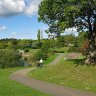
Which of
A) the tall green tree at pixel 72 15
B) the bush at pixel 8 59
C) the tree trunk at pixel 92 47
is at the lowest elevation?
the bush at pixel 8 59

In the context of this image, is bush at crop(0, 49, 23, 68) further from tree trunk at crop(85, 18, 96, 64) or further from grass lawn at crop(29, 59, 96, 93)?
tree trunk at crop(85, 18, 96, 64)

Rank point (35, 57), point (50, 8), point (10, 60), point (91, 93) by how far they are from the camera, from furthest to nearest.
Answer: point (35, 57) < point (10, 60) < point (50, 8) < point (91, 93)

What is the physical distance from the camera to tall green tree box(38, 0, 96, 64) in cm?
3306

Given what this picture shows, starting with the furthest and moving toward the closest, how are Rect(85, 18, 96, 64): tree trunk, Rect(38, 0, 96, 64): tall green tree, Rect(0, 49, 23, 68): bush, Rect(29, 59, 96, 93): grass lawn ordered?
Rect(0, 49, 23, 68): bush, Rect(85, 18, 96, 64): tree trunk, Rect(38, 0, 96, 64): tall green tree, Rect(29, 59, 96, 93): grass lawn

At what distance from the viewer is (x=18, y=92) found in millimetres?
22203

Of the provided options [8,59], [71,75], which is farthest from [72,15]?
[8,59]

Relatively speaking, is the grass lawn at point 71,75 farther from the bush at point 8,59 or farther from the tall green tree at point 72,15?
the bush at point 8,59

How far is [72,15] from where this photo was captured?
33656 millimetres

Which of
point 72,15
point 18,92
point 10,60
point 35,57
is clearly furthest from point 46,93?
point 35,57

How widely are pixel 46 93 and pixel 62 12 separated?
15.2m

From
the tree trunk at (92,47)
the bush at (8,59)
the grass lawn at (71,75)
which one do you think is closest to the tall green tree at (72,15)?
the tree trunk at (92,47)

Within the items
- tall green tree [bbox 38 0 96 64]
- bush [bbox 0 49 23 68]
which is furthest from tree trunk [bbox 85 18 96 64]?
bush [bbox 0 49 23 68]

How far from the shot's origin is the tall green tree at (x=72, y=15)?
33062 millimetres

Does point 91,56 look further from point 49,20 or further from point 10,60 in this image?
point 10,60
